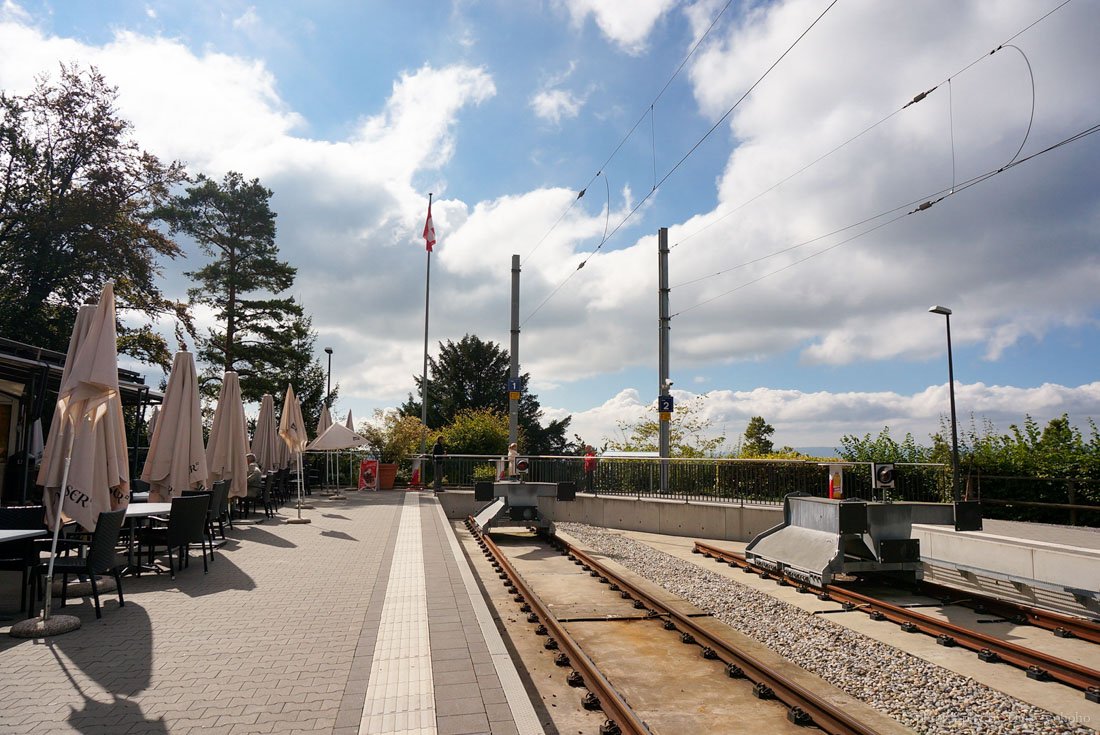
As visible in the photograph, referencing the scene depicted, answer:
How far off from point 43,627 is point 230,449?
7505 millimetres

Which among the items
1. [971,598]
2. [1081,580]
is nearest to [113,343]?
[971,598]

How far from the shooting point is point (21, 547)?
7250 millimetres

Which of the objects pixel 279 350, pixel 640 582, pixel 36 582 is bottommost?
Answer: pixel 640 582

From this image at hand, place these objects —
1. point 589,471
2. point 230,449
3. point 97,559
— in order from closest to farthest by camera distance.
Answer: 1. point 97,559
2. point 230,449
3. point 589,471

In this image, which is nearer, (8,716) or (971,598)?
(8,716)

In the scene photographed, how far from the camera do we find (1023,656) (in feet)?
22.0

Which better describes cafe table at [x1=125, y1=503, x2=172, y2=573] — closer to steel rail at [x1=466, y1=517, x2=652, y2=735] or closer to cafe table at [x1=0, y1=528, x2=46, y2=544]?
cafe table at [x1=0, y1=528, x2=46, y2=544]

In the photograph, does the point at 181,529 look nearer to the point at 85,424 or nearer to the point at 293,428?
the point at 85,424

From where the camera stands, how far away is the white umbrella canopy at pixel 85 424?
23.8ft

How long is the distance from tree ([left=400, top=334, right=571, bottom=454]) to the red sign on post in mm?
26560

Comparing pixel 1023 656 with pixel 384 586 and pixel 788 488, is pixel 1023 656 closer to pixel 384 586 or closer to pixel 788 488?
pixel 384 586

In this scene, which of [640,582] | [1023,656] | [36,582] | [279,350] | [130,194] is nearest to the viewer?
[1023,656]

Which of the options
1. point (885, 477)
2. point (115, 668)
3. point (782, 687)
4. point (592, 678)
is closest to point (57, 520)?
point (115, 668)

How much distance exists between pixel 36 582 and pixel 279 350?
89.8 ft
